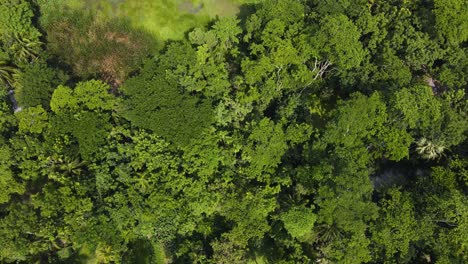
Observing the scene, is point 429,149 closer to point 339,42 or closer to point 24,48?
point 339,42

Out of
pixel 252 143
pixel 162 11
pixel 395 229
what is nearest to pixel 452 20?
pixel 395 229

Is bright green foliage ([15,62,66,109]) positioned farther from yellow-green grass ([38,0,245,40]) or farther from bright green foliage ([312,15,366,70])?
bright green foliage ([312,15,366,70])

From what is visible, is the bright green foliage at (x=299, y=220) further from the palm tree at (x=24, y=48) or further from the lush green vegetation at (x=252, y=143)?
the palm tree at (x=24, y=48)

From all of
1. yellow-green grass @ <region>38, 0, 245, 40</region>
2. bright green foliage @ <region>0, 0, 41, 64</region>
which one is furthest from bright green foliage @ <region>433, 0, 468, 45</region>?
bright green foliage @ <region>0, 0, 41, 64</region>

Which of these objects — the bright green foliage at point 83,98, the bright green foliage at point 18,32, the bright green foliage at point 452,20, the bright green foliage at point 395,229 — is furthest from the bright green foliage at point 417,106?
the bright green foliage at point 18,32

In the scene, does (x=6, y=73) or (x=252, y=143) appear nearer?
(x=252, y=143)

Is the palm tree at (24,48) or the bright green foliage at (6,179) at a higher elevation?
the palm tree at (24,48)
